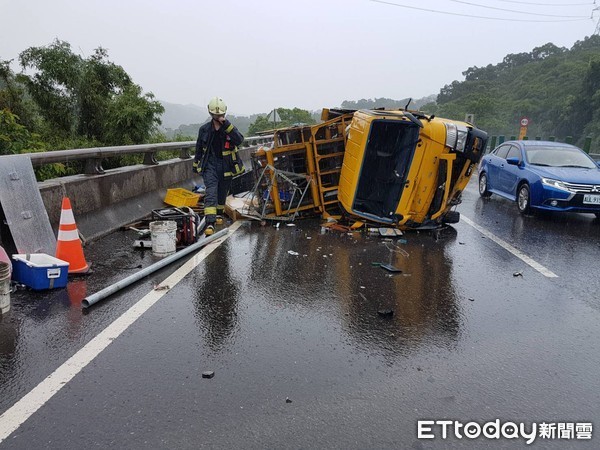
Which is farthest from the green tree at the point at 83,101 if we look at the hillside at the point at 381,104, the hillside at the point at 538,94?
the hillside at the point at 538,94

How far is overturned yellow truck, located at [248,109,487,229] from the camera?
23.8 feet

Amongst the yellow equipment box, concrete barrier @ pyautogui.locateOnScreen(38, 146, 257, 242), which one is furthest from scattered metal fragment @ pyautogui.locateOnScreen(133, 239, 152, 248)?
the yellow equipment box

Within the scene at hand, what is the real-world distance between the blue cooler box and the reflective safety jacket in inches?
143

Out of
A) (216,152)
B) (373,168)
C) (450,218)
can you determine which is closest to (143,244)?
(216,152)

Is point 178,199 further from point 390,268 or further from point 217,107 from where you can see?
point 390,268

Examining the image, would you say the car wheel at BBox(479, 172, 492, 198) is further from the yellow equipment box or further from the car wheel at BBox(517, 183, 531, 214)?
the yellow equipment box

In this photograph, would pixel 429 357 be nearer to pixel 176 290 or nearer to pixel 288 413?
pixel 288 413

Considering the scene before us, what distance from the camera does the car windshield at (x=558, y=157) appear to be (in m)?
9.84

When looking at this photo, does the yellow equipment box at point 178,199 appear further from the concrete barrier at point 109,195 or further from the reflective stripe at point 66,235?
the reflective stripe at point 66,235

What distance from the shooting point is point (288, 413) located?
271 centimetres

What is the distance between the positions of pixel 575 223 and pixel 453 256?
13.8 feet

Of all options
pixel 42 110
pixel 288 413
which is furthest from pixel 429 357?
pixel 42 110

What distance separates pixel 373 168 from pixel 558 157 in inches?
200

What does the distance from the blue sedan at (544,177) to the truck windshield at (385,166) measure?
11.5 feet
